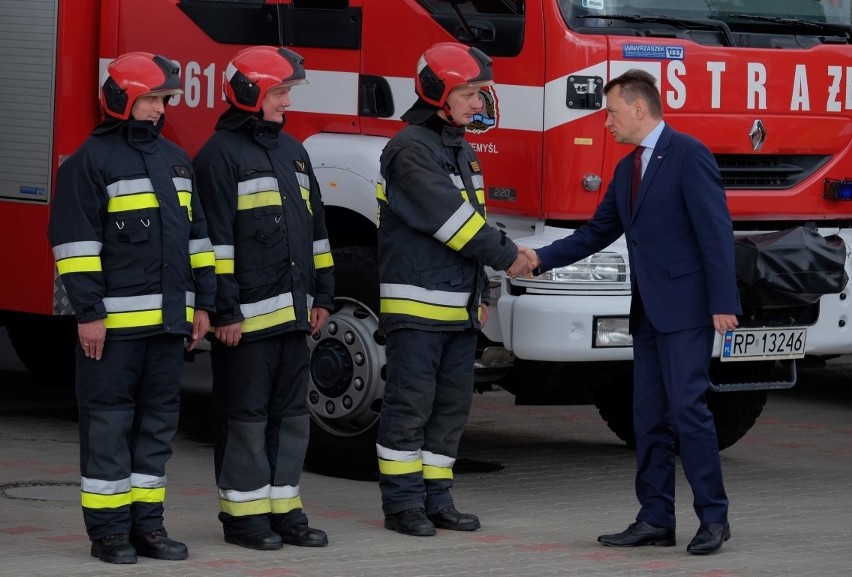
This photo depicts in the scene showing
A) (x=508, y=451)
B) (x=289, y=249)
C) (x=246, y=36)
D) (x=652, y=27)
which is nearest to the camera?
(x=289, y=249)

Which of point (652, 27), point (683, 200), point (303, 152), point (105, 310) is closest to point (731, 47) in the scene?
point (652, 27)

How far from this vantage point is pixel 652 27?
798 cm

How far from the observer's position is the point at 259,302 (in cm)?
689

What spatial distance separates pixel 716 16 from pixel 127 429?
3.34 m

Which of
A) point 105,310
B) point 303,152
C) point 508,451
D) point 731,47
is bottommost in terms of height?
point 508,451

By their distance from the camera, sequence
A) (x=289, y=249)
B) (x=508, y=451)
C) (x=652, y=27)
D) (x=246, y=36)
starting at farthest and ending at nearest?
1. (x=508, y=451)
2. (x=246, y=36)
3. (x=652, y=27)
4. (x=289, y=249)

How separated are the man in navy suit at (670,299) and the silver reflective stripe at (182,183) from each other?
169 centimetres

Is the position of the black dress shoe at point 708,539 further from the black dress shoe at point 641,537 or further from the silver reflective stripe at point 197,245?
the silver reflective stripe at point 197,245

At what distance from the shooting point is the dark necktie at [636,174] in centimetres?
715

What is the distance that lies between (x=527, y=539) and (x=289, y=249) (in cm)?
147

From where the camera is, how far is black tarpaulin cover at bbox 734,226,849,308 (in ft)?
25.6

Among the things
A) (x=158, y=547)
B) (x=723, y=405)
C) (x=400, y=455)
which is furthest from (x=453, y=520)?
(x=723, y=405)

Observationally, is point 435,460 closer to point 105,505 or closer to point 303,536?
point 303,536

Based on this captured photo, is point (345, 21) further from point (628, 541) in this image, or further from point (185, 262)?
point (628, 541)
